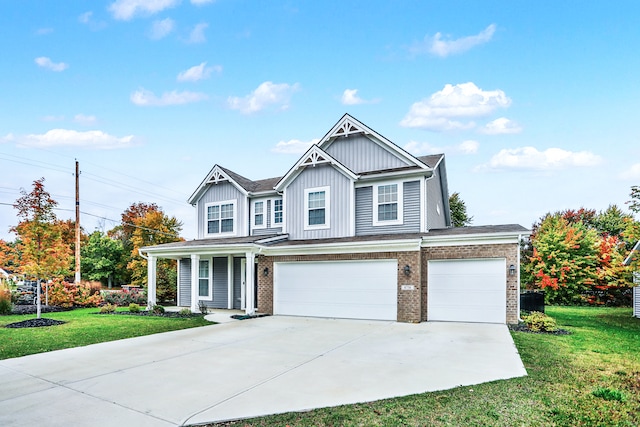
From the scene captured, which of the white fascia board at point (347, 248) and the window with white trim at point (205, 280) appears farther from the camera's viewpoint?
the window with white trim at point (205, 280)

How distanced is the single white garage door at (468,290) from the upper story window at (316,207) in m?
4.82


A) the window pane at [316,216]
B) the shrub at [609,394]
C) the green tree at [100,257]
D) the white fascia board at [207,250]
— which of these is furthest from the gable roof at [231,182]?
the green tree at [100,257]

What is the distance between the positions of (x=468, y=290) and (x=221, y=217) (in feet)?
39.0

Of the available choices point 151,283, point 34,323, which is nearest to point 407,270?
point 151,283

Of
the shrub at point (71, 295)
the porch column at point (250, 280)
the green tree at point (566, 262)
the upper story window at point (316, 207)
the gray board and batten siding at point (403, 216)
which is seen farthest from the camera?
the green tree at point (566, 262)

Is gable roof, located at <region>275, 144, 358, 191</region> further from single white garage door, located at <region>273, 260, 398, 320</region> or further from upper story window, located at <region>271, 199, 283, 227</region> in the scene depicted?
single white garage door, located at <region>273, 260, 398, 320</region>

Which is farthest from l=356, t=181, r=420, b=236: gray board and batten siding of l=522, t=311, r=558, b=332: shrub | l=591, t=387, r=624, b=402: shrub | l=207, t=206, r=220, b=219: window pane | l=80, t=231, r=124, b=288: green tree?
l=80, t=231, r=124, b=288: green tree

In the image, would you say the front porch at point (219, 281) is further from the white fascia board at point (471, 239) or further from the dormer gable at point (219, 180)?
the white fascia board at point (471, 239)

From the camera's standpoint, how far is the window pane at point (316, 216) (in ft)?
53.2

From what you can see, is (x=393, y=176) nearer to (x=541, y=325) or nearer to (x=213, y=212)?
(x=541, y=325)

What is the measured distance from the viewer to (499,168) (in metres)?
34.5

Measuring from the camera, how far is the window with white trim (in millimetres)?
18406

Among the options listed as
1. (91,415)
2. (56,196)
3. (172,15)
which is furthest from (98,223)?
(91,415)

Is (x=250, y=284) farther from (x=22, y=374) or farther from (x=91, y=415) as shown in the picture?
(x=91, y=415)
